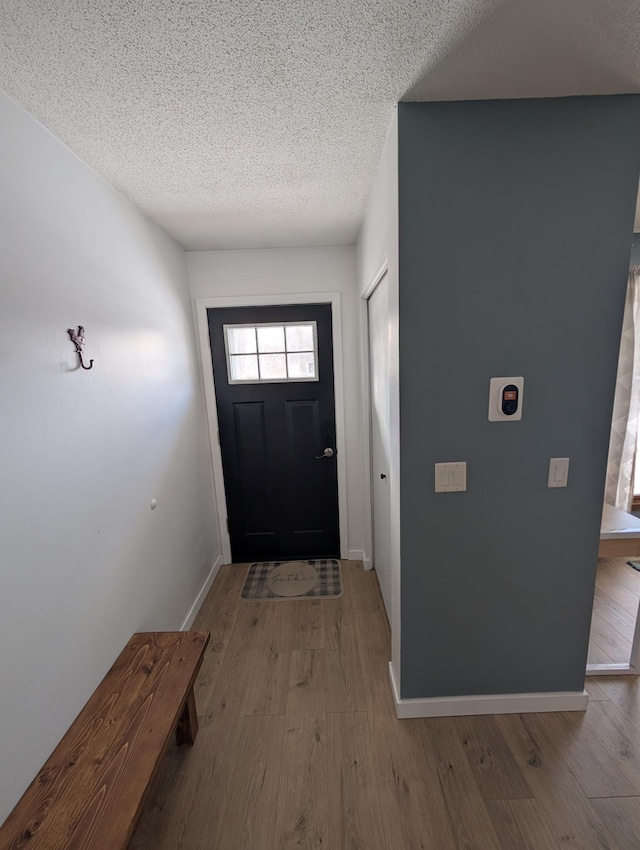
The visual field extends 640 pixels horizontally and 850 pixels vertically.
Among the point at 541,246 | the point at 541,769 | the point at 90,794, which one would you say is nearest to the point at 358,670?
the point at 541,769

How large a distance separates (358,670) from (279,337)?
2130 millimetres

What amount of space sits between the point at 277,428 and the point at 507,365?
1.75 metres

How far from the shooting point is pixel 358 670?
183cm

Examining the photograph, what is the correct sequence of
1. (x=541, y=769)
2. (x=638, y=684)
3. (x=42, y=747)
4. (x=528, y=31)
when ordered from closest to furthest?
(x=528, y=31), (x=42, y=747), (x=541, y=769), (x=638, y=684)

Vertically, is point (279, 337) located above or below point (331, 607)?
above

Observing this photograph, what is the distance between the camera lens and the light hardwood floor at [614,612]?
188cm

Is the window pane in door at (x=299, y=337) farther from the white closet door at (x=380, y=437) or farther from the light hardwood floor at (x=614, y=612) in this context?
the light hardwood floor at (x=614, y=612)

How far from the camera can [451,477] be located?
1.40 m

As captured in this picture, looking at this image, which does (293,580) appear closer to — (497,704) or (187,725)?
(187,725)

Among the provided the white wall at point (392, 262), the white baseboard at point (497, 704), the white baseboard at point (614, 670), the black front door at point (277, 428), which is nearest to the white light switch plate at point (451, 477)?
the white wall at point (392, 262)

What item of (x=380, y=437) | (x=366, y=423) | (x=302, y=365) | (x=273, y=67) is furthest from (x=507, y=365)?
(x=302, y=365)

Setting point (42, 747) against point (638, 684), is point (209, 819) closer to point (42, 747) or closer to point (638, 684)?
point (42, 747)

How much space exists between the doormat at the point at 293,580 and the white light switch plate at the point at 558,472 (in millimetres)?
1615

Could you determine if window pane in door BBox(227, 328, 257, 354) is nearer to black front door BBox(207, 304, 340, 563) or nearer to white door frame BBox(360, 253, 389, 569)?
black front door BBox(207, 304, 340, 563)
